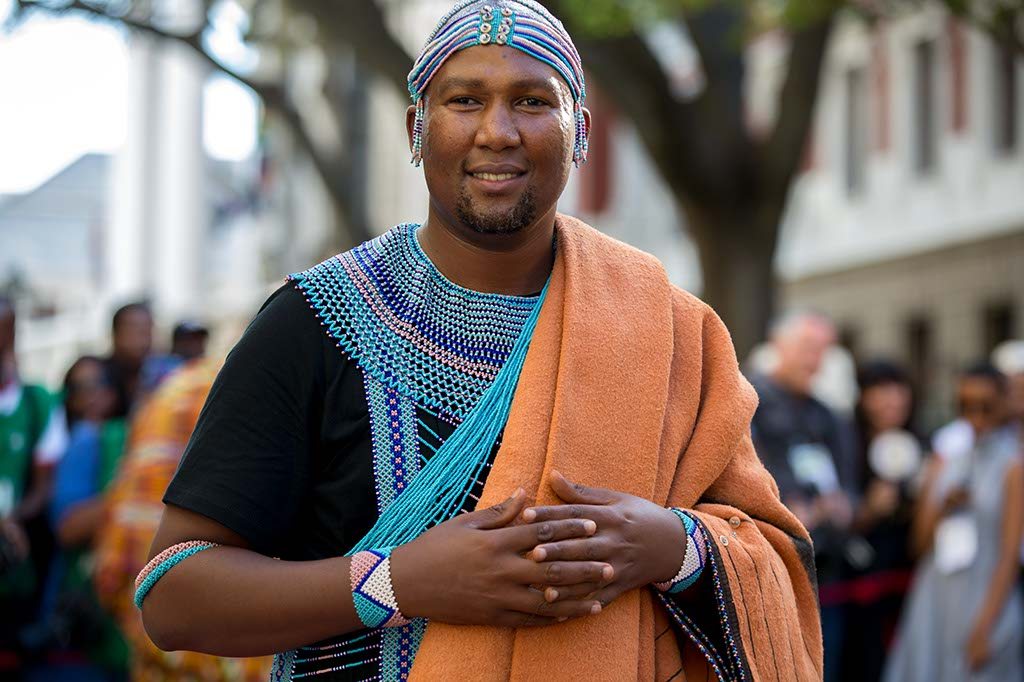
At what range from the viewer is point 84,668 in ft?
27.8

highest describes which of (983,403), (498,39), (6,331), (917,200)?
(498,39)

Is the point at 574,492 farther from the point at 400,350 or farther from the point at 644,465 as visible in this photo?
the point at 400,350

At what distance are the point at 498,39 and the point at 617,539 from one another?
94 centimetres

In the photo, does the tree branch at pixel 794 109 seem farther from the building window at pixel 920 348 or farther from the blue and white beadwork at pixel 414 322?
the building window at pixel 920 348

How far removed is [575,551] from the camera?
114 inches

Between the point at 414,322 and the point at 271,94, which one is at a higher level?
the point at 271,94

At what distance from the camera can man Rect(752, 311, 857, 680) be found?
8805 millimetres

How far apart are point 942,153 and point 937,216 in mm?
953

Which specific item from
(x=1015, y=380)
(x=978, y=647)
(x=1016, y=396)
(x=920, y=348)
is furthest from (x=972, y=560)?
(x=920, y=348)

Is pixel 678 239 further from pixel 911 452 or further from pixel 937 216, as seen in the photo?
pixel 911 452

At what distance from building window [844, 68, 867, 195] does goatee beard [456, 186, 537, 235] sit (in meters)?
26.0

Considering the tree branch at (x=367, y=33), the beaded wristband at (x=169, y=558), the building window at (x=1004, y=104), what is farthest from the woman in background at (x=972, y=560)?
the building window at (x=1004, y=104)

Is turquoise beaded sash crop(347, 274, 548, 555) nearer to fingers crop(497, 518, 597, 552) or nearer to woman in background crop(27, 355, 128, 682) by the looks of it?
fingers crop(497, 518, 597, 552)

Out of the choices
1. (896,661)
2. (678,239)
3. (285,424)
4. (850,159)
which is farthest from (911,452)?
(678,239)
